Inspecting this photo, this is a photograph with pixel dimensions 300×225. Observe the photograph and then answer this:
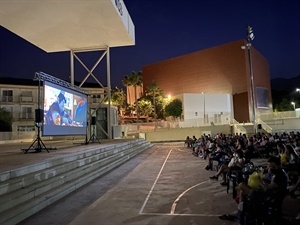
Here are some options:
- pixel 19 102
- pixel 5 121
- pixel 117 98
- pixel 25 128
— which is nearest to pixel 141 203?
pixel 5 121

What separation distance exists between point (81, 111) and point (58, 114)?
2.82 metres

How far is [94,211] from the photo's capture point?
5645 millimetres

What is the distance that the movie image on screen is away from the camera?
995cm

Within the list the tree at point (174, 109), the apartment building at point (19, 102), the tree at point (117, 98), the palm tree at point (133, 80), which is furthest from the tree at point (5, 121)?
the palm tree at point (133, 80)

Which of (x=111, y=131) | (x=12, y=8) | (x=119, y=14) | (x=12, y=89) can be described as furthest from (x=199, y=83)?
(x=12, y=8)

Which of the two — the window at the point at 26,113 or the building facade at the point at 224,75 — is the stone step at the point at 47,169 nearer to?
the window at the point at 26,113

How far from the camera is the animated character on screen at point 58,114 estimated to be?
10.1 metres

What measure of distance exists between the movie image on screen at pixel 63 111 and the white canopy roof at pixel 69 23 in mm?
3957

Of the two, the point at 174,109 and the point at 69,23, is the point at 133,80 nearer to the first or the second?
the point at 174,109

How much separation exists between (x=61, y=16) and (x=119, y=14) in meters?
2.84

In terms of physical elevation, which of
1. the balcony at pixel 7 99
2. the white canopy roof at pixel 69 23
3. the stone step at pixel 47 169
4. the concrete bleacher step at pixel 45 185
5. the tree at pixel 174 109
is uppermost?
the white canopy roof at pixel 69 23

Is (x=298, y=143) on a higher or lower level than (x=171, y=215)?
higher

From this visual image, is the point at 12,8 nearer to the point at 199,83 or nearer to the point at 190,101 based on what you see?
the point at 190,101

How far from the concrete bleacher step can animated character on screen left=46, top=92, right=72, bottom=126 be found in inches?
71.1
